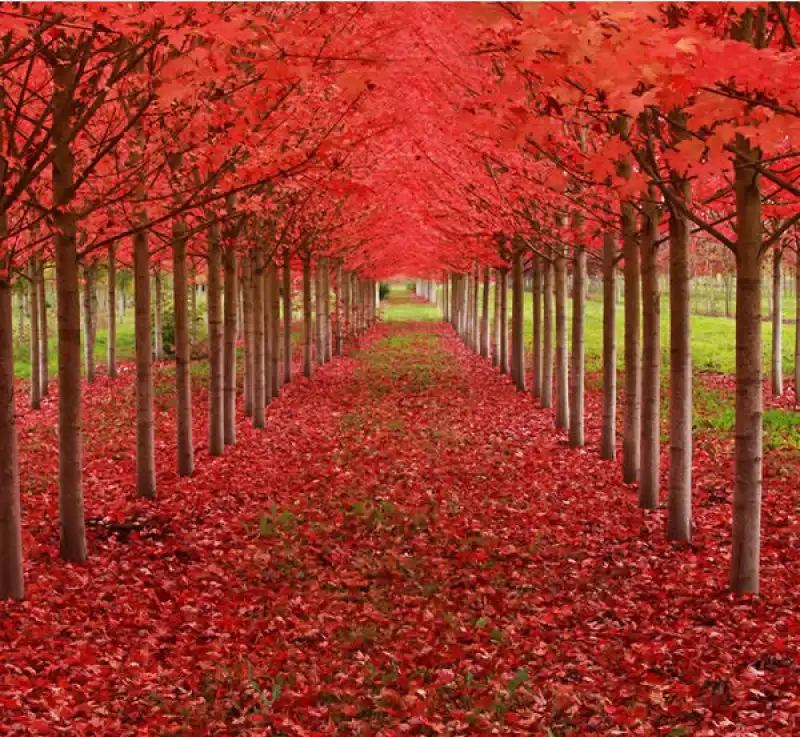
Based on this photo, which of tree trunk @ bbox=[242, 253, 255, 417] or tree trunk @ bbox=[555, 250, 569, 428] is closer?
tree trunk @ bbox=[555, 250, 569, 428]

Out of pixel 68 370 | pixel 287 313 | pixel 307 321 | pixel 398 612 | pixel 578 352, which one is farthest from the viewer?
pixel 307 321

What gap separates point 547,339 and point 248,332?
19.4ft

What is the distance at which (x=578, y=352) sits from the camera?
520 inches

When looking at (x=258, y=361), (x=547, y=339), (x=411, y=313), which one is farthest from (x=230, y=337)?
(x=411, y=313)

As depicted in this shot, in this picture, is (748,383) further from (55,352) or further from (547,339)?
(55,352)

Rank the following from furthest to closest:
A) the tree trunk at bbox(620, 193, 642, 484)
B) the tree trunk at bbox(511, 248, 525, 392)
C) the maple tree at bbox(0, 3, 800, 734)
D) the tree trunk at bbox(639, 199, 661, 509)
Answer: the tree trunk at bbox(511, 248, 525, 392), the tree trunk at bbox(620, 193, 642, 484), the tree trunk at bbox(639, 199, 661, 509), the maple tree at bbox(0, 3, 800, 734)

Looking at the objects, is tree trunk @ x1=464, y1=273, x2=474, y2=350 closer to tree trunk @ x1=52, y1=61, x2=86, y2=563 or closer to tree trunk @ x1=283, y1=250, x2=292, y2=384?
tree trunk @ x1=283, y1=250, x2=292, y2=384

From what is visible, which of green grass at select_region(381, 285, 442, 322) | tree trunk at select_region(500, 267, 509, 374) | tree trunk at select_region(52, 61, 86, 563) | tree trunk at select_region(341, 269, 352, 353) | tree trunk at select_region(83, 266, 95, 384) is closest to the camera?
tree trunk at select_region(52, 61, 86, 563)

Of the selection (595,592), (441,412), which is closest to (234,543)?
(595,592)

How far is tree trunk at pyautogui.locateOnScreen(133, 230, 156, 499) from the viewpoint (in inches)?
396

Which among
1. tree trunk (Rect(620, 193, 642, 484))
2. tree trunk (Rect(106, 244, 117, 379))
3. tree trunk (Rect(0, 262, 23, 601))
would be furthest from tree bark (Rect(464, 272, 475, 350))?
tree trunk (Rect(0, 262, 23, 601))

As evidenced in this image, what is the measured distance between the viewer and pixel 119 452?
44.9 feet

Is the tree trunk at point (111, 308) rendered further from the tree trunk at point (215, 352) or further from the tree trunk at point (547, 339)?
the tree trunk at point (547, 339)

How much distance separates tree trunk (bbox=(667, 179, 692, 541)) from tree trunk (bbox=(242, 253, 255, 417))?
349 inches
